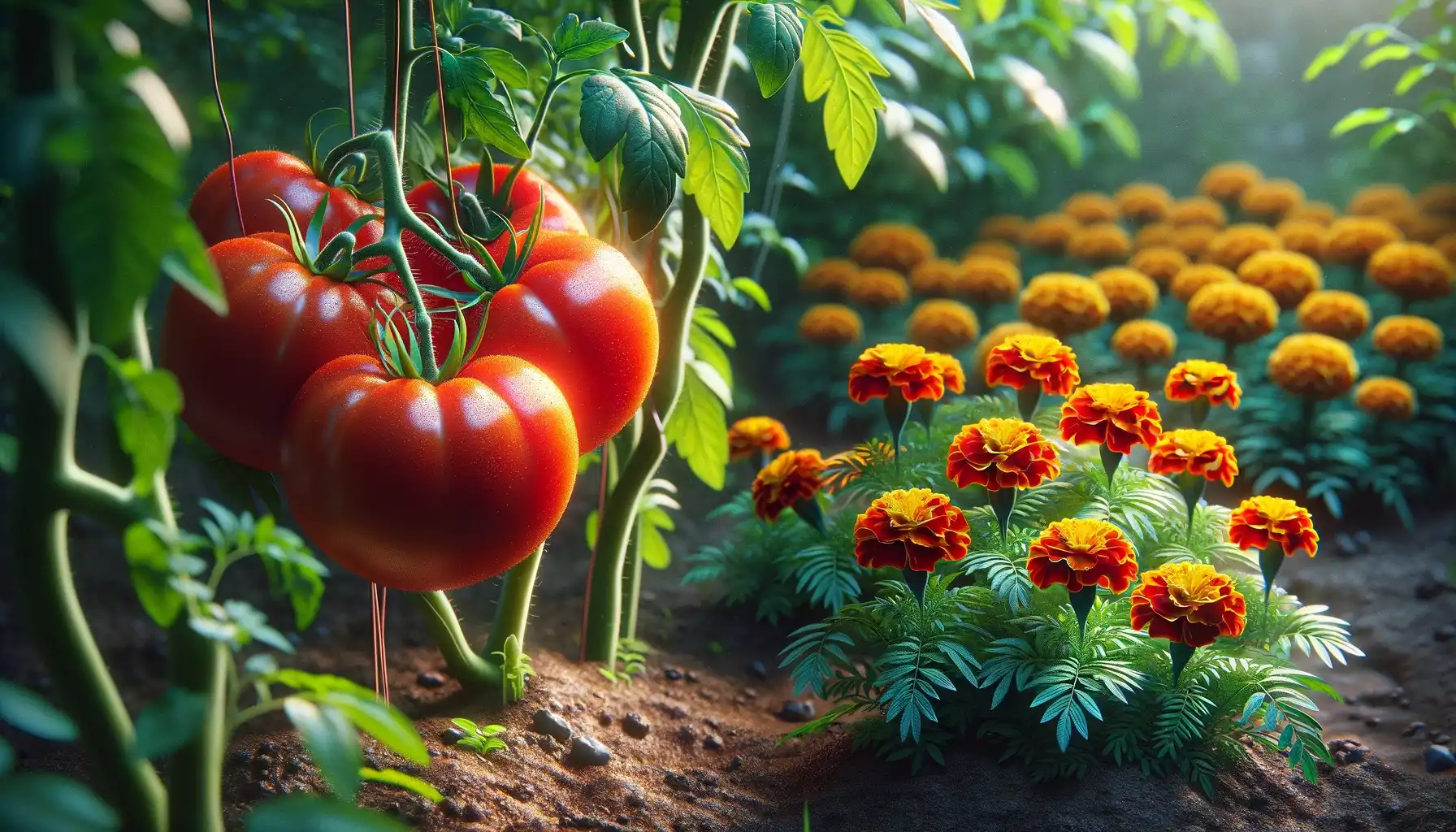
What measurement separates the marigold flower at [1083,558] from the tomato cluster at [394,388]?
0.54 metres

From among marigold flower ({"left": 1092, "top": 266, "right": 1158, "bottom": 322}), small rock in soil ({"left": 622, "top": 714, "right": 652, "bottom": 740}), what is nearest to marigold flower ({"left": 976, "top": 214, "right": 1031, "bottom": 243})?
marigold flower ({"left": 1092, "top": 266, "right": 1158, "bottom": 322})

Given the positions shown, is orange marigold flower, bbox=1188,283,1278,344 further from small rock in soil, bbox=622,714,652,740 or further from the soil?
small rock in soil, bbox=622,714,652,740

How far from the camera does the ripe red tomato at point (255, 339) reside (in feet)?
2.59

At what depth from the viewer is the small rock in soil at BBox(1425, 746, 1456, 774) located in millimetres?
1396

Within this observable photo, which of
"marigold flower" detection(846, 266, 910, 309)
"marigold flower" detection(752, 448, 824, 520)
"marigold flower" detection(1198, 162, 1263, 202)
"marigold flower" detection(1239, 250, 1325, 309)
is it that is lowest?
"marigold flower" detection(752, 448, 824, 520)

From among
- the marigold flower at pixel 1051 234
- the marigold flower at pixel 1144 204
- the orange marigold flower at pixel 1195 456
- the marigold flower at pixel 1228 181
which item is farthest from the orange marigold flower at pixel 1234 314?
the orange marigold flower at pixel 1195 456

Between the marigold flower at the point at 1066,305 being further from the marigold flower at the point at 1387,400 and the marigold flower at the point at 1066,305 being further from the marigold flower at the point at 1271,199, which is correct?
the marigold flower at the point at 1271,199

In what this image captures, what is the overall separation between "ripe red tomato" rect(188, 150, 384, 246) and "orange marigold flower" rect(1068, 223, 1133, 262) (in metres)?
2.14

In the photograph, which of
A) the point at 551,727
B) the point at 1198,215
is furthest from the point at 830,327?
the point at 551,727

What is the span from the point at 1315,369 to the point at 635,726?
1510 mm

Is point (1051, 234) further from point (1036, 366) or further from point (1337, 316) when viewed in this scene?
point (1036, 366)

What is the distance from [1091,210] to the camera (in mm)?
2871

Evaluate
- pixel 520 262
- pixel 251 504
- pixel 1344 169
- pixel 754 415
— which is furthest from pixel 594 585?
pixel 1344 169

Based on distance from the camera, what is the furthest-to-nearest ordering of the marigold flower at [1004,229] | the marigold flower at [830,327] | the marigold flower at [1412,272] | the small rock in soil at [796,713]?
1. the marigold flower at [1004,229]
2. the marigold flower at [830,327]
3. the marigold flower at [1412,272]
4. the small rock in soil at [796,713]
